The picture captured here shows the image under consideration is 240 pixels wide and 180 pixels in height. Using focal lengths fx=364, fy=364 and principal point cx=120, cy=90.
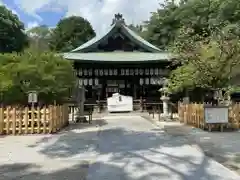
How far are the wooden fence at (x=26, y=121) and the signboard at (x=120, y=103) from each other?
14917 mm

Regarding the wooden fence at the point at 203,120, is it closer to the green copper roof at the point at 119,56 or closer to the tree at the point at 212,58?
the tree at the point at 212,58

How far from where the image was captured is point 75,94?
78.6ft

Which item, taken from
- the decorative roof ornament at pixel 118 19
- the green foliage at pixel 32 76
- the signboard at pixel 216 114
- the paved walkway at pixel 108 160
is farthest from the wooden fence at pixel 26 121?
the decorative roof ornament at pixel 118 19

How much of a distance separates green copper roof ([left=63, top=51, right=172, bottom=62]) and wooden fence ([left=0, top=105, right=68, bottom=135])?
15.6 m

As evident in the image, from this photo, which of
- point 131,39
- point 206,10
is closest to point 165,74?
point 131,39

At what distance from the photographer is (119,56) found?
32.5 m

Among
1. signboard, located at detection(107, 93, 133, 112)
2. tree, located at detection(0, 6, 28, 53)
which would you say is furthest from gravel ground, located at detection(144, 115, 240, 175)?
tree, located at detection(0, 6, 28, 53)

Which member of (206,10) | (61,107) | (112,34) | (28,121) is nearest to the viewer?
(28,121)

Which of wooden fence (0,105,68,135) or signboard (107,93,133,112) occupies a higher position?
signboard (107,93,133,112)

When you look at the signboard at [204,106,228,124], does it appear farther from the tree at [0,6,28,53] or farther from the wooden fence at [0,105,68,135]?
the tree at [0,6,28,53]

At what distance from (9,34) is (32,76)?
135 feet

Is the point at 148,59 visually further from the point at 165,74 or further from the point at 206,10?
the point at 206,10

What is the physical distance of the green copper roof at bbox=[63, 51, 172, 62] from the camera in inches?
1229

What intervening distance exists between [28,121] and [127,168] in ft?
28.2
